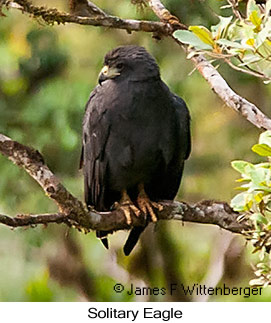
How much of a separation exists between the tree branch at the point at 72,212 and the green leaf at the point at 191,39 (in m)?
0.68

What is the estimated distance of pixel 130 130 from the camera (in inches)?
137

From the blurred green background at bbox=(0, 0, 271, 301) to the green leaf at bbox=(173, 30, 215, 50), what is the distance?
2115mm

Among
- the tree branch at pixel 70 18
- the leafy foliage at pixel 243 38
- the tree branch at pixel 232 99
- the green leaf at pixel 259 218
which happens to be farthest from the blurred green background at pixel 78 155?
the green leaf at pixel 259 218

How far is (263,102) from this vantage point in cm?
526

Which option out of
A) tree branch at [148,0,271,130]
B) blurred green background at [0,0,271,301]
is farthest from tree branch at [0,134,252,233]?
blurred green background at [0,0,271,301]

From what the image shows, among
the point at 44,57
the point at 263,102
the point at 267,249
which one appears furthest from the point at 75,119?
the point at 267,249

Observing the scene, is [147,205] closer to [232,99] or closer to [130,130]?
[130,130]

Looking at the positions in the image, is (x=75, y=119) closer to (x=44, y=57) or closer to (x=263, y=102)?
(x=44, y=57)

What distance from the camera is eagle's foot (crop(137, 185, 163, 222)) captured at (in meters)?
3.54

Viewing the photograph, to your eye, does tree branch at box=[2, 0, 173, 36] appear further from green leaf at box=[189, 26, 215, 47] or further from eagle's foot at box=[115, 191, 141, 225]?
green leaf at box=[189, 26, 215, 47]

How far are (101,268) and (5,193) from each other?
0.89 metres

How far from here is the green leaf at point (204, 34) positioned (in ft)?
7.54

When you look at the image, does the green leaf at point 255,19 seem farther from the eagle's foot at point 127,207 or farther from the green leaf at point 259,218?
the eagle's foot at point 127,207

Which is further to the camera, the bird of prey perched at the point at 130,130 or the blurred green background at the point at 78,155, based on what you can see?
the blurred green background at the point at 78,155
